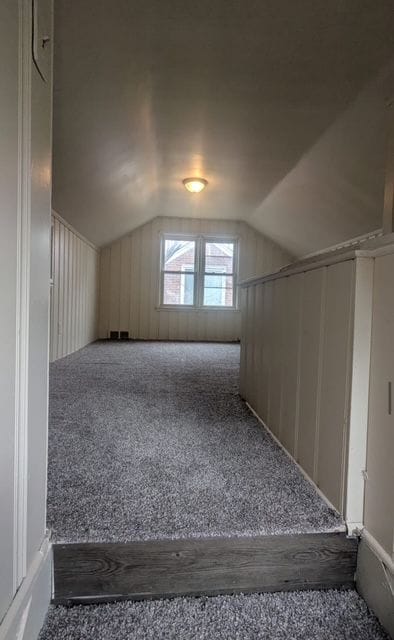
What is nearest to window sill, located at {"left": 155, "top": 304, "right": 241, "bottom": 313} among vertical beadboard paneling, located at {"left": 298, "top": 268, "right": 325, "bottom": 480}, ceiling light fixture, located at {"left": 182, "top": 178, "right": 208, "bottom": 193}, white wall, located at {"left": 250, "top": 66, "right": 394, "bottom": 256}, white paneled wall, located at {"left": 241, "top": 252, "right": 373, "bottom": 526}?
white wall, located at {"left": 250, "top": 66, "right": 394, "bottom": 256}

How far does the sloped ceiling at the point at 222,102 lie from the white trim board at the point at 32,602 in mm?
2248

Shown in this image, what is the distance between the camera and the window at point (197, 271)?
6.65 meters

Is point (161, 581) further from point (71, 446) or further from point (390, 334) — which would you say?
point (390, 334)

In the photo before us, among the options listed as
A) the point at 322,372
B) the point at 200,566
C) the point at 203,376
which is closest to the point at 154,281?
the point at 203,376

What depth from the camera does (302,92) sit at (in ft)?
8.32

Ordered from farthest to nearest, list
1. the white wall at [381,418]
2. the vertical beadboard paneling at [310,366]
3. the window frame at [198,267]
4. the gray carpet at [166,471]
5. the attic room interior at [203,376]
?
the window frame at [198,267], the vertical beadboard paneling at [310,366], the gray carpet at [166,471], the white wall at [381,418], the attic room interior at [203,376]

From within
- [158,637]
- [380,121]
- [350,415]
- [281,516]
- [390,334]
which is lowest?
[158,637]

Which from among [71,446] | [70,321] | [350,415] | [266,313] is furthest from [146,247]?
[350,415]

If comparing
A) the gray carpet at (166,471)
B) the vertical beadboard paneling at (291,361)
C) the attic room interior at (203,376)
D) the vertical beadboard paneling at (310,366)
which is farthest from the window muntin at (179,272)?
the vertical beadboard paneling at (310,366)

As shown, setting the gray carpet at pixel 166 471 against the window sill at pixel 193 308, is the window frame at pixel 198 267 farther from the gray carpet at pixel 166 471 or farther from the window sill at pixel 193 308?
the gray carpet at pixel 166 471

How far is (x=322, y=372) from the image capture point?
4.12 feet

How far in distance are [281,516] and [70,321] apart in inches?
159

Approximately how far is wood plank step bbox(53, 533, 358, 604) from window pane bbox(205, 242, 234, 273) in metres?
5.90

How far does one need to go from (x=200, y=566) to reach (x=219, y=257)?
606 centimetres
